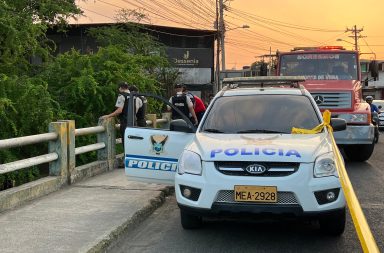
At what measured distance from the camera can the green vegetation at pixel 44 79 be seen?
9.49 m

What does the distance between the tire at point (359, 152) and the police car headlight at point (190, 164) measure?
750 cm

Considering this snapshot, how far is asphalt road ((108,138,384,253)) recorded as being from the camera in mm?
5426

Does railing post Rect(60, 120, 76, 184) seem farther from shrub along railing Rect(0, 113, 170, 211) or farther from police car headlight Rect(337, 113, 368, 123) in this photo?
police car headlight Rect(337, 113, 368, 123)

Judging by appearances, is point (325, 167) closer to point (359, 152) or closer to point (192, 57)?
point (359, 152)

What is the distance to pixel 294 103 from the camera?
6762 millimetres

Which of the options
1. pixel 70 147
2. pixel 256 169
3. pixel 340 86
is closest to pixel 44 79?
pixel 70 147

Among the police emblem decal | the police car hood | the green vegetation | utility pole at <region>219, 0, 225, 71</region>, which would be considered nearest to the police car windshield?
the police car hood

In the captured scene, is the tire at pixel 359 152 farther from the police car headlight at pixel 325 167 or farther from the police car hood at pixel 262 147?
the police car headlight at pixel 325 167

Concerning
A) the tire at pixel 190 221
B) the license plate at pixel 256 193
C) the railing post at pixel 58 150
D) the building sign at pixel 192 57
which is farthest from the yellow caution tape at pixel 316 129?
the building sign at pixel 192 57

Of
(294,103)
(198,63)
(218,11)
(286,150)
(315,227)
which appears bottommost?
(315,227)

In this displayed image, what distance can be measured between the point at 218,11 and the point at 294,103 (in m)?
32.8

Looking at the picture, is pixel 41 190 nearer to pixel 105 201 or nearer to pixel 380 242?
pixel 105 201

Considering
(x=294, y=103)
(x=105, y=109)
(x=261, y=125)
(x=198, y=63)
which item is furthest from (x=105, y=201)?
(x=198, y=63)

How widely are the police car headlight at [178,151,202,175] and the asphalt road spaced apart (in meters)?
0.81
